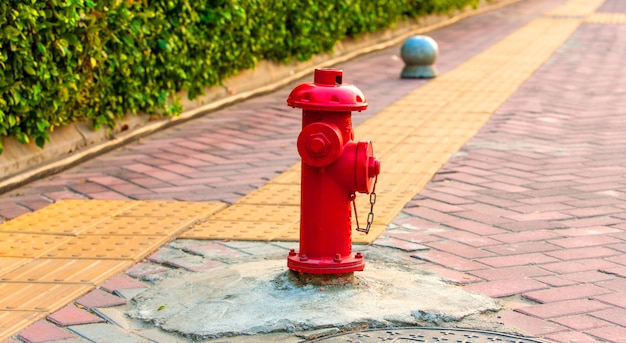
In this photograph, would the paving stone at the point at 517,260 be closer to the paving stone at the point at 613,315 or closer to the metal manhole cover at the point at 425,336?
the paving stone at the point at 613,315

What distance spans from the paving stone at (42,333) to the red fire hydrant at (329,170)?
885 millimetres

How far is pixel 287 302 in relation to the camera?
3.61m

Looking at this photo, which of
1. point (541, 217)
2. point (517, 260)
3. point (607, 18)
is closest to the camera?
point (517, 260)

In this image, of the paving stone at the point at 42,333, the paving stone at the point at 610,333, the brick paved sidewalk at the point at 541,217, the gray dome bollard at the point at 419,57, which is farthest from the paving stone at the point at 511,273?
the gray dome bollard at the point at 419,57

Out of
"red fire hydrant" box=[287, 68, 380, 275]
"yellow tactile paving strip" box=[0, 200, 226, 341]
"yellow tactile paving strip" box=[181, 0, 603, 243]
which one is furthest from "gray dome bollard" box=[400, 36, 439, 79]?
"red fire hydrant" box=[287, 68, 380, 275]

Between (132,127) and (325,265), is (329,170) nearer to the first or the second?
(325,265)

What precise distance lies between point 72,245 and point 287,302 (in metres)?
1.43

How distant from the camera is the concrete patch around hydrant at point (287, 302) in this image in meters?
3.46

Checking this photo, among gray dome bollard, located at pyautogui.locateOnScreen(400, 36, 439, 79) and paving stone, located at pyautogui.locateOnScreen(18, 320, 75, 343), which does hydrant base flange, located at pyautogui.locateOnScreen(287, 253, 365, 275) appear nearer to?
paving stone, located at pyautogui.locateOnScreen(18, 320, 75, 343)

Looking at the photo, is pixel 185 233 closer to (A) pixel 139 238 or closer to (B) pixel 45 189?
(A) pixel 139 238

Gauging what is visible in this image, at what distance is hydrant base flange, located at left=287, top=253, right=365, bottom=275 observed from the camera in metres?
3.70

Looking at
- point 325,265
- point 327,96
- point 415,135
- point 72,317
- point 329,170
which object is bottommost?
point 415,135

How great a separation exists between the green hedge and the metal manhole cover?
3122mm

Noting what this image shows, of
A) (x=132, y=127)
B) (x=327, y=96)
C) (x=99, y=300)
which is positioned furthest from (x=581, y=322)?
(x=132, y=127)
